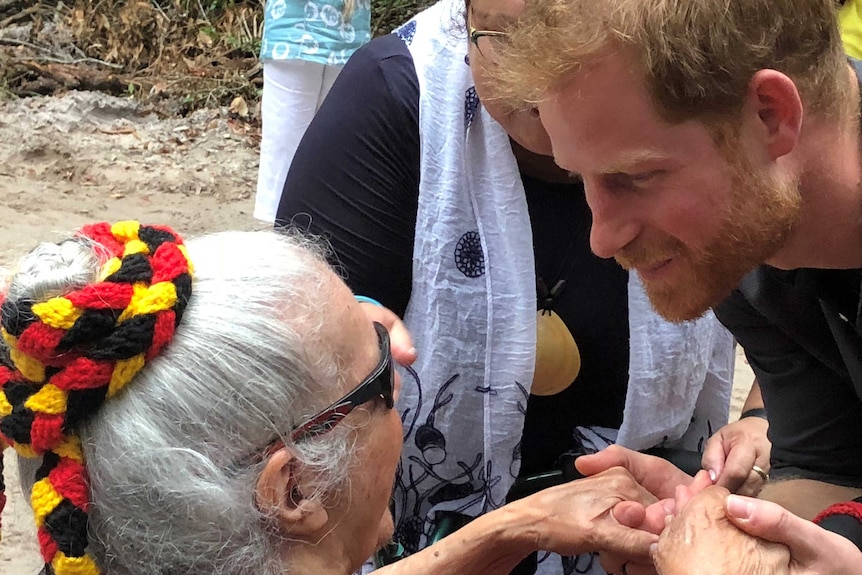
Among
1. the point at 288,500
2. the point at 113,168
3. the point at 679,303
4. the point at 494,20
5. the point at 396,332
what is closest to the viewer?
the point at 288,500

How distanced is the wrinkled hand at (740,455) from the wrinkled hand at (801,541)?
50 cm

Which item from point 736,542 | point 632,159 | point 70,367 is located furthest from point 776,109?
point 70,367

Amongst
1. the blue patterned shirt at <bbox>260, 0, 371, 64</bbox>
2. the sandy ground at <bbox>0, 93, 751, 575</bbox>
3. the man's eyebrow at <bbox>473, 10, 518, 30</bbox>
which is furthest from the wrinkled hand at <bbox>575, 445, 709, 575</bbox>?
the sandy ground at <bbox>0, 93, 751, 575</bbox>

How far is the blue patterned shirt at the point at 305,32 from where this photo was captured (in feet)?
13.5

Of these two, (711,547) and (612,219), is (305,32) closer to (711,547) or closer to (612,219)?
(612,219)

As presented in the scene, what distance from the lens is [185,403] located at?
125 cm

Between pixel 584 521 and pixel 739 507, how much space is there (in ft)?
1.18

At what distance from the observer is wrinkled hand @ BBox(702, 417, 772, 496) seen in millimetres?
1928

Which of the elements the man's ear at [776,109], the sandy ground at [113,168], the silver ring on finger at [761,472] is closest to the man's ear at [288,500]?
the man's ear at [776,109]

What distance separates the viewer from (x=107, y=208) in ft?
19.0

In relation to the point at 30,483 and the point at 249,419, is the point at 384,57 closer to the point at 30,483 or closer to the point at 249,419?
the point at 249,419

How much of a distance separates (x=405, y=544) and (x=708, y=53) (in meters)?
1.42

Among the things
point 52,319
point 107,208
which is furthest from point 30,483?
point 107,208

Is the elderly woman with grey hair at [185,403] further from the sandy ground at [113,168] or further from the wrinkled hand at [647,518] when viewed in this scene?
the sandy ground at [113,168]
